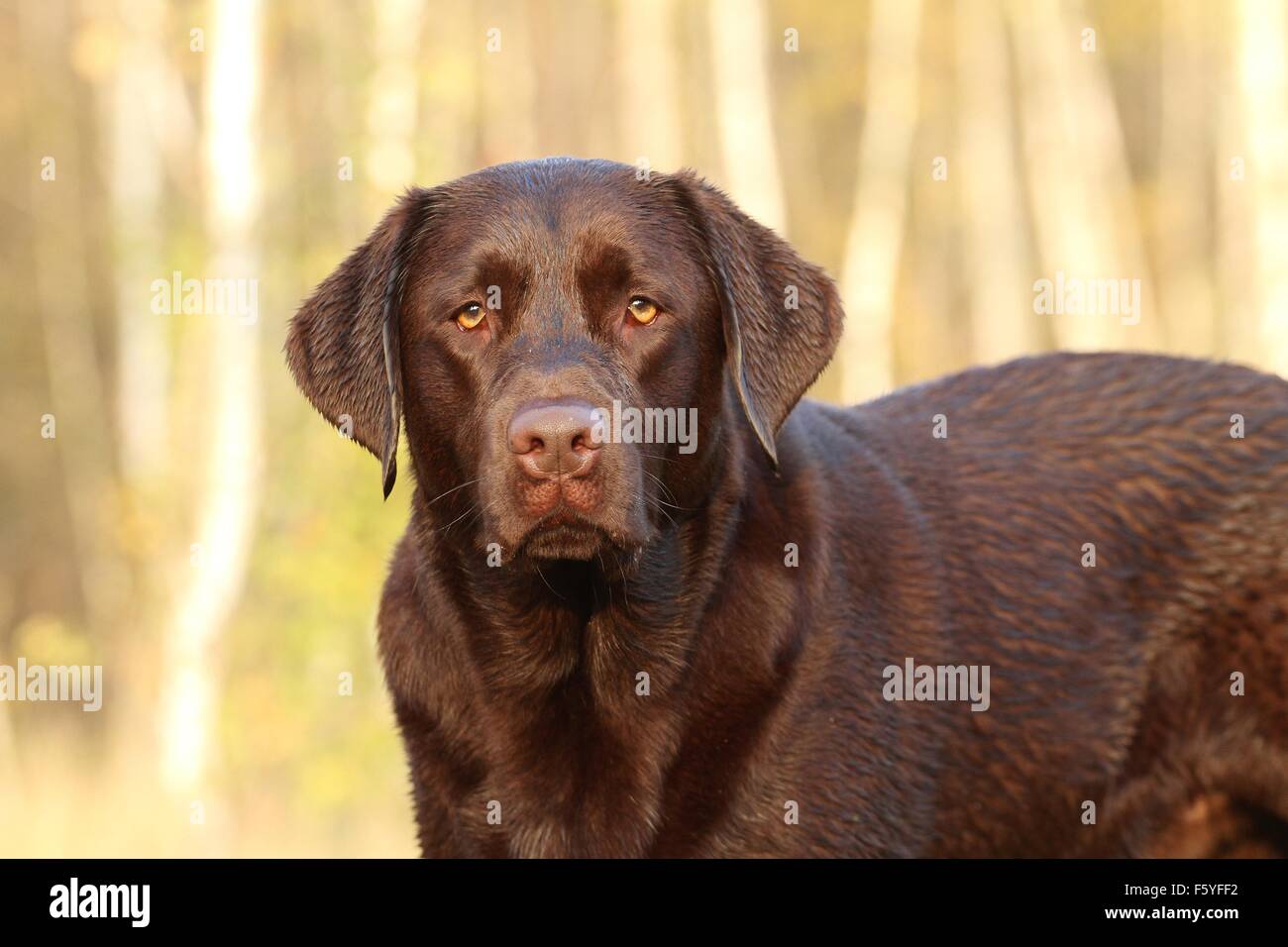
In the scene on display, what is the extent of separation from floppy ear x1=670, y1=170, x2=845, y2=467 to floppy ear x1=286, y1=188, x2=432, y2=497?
75cm

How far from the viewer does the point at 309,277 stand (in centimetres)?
1037

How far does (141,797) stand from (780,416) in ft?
24.5

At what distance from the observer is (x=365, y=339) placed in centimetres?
395

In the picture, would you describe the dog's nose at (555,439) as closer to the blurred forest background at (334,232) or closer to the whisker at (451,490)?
the whisker at (451,490)

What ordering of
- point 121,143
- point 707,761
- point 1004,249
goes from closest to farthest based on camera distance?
point 707,761, point 121,143, point 1004,249

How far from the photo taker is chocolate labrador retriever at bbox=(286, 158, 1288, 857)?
3.64m

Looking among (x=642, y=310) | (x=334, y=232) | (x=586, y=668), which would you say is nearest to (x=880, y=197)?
(x=334, y=232)

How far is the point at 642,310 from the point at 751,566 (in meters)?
0.68

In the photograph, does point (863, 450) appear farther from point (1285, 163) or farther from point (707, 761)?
point (1285, 163)

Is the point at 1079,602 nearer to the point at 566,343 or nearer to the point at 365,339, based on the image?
the point at 566,343

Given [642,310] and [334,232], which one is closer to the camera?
[642,310]

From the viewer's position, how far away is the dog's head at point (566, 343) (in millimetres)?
3508

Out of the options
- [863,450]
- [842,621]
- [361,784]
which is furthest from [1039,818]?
[361,784]

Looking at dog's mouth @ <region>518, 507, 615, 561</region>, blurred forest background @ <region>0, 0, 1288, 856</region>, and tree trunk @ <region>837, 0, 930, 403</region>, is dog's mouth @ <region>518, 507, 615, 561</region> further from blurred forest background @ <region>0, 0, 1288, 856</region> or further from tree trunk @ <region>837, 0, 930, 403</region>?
tree trunk @ <region>837, 0, 930, 403</region>
